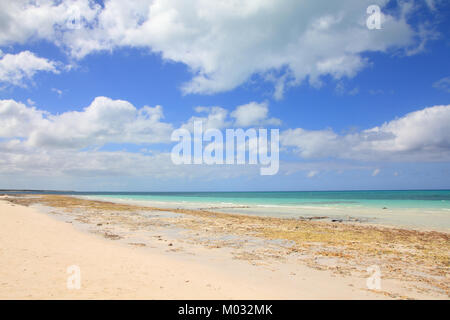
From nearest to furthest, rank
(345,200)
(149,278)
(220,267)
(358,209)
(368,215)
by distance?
1. (149,278)
2. (220,267)
3. (368,215)
4. (358,209)
5. (345,200)

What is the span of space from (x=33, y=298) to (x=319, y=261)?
999 cm

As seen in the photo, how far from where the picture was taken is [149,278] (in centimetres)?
817

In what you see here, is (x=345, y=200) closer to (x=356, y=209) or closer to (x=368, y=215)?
(x=356, y=209)

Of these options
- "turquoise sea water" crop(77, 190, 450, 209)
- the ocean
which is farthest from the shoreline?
"turquoise sea water" crop(77, 190, 450, 209)

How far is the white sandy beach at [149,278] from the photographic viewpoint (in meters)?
6.98

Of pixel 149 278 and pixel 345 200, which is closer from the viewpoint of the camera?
pixel 149 278

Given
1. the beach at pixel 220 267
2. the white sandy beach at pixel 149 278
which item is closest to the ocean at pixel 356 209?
the beach at pixel 220 267

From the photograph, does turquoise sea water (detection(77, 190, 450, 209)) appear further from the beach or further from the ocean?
the beach

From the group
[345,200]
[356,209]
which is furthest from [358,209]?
[345,200]

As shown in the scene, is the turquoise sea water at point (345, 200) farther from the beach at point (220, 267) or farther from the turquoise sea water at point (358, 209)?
the beach at point (220, 267)

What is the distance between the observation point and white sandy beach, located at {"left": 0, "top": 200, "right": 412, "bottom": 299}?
6.98 metres
